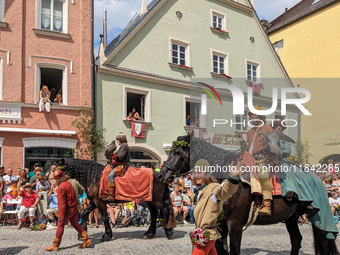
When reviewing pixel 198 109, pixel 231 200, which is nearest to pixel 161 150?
pixel 198 109

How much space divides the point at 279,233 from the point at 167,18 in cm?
1259

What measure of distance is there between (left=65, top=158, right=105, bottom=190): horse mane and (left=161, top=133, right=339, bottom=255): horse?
280 centimetres

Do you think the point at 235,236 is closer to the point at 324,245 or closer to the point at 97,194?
the point at 324,245

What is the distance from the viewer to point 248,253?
7078 mm

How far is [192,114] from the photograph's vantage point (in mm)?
18625

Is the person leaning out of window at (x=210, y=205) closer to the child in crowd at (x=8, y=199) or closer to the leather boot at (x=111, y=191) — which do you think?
the leather boot at (x=111, y=191)

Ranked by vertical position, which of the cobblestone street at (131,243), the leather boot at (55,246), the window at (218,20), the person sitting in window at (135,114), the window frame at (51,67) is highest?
the window at (218,20)

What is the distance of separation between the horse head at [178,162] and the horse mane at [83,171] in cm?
276

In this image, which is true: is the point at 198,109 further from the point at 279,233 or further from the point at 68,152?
the point at 279,233

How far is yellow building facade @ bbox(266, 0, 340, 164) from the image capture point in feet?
68.0

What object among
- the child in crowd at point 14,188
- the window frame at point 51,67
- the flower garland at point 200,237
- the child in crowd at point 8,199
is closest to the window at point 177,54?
the window frame at point 51,67

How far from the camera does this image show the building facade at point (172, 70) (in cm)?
1609

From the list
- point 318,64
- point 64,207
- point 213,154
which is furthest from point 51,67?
point 318,64

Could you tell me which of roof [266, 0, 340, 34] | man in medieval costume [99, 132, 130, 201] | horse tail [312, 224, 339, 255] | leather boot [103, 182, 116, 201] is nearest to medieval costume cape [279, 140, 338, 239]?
horse tail [312, 224, 339, 255]
